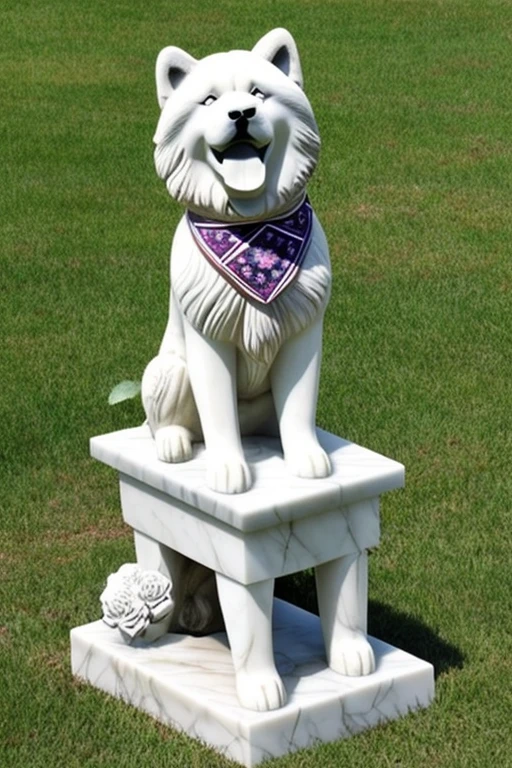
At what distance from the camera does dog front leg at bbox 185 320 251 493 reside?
4.41 m

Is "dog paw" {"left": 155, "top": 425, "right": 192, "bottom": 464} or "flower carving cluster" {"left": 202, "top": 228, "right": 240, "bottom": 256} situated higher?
"flower carving cluster" {"left": 202, "top": 228, "right": 240, "bottom": 256}

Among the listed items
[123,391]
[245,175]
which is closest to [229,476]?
[245,175]

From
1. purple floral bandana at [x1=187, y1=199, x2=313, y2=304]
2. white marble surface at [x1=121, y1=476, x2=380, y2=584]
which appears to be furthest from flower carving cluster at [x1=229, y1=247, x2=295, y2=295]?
white marble surface at [x1=121, y1=476, x2=380, y2=584]

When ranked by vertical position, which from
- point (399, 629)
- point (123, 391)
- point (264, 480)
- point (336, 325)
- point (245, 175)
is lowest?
point (399, 629)

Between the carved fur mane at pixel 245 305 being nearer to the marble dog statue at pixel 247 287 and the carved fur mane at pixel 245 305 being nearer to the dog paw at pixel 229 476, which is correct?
the marble dog statue at pixel 247 287

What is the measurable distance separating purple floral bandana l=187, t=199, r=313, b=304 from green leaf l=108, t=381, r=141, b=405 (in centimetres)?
218

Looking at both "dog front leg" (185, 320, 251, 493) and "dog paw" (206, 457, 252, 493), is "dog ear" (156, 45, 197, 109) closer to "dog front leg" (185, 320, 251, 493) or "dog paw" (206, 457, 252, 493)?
"dog front leg" (185, 320, 251, 493)

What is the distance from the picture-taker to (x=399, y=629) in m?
5.16

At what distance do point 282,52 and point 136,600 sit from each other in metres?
1.67

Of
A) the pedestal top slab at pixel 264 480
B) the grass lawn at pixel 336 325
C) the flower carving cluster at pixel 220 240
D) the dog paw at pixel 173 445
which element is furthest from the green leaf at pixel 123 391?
the flower carving cluster at pixel 220 240

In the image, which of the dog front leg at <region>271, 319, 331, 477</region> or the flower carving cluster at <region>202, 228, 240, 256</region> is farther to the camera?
the dog front leg at <region>271, 319, 331, 477</region>

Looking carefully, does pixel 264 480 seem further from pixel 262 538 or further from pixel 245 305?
pixel 245 305

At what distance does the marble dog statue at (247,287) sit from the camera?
167 inches

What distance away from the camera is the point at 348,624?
457cm
